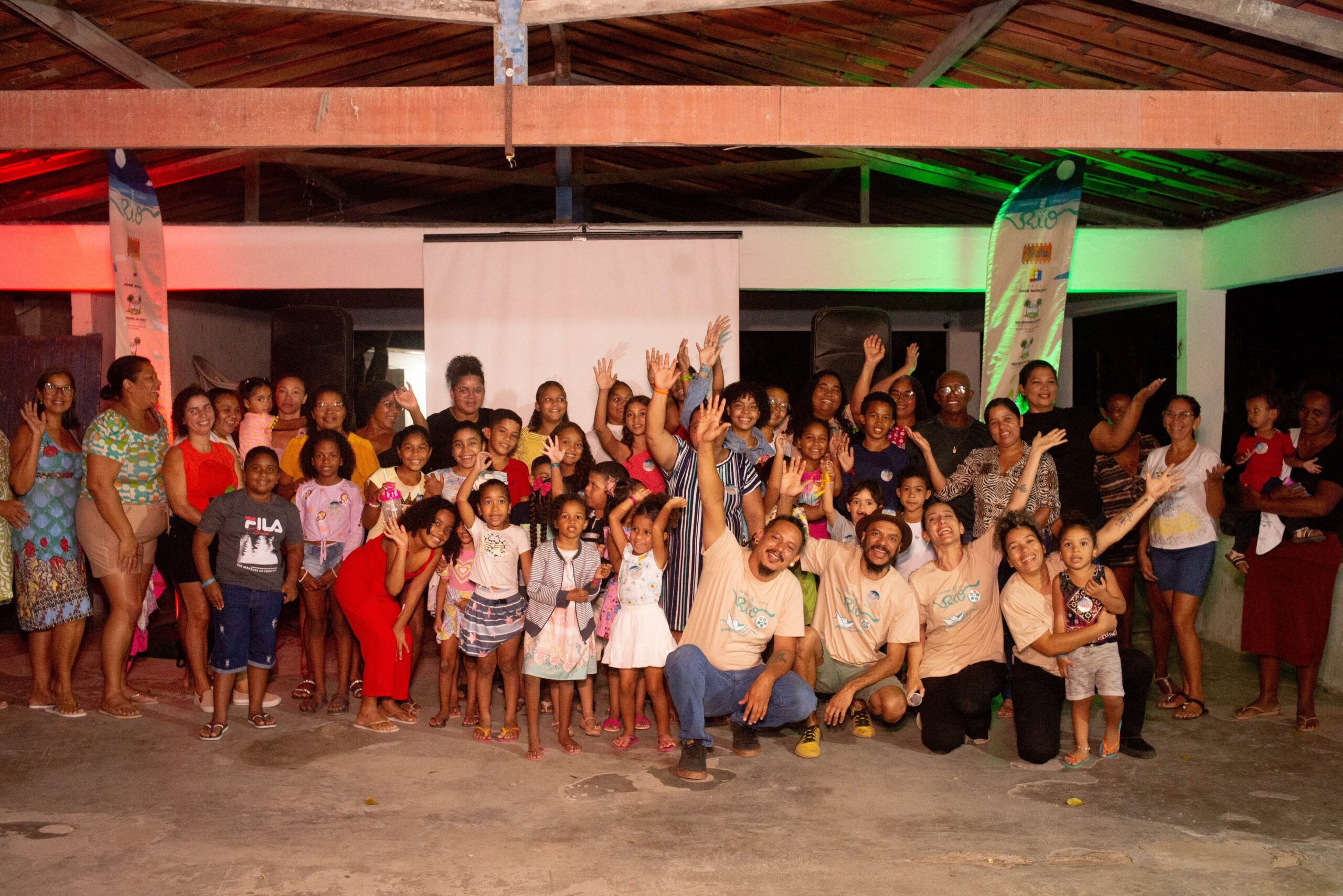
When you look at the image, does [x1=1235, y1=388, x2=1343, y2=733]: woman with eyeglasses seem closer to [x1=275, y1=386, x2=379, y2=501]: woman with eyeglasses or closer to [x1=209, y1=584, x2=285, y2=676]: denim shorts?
[x1=275, y1=386, x2=379, y2=501]: woman with eyeglasses

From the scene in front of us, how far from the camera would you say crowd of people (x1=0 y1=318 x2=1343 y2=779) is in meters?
4.31

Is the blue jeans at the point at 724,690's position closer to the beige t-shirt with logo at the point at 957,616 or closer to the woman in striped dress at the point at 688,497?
the woman in striped dress at the point at 688,497

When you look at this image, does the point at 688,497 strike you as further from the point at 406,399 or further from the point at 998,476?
the point at 406,399

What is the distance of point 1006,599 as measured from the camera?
4375mm

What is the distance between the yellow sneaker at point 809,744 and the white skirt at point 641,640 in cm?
64

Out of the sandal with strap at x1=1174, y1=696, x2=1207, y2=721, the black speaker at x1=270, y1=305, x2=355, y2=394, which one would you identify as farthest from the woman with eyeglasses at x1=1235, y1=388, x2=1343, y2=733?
the black speaker at x1=270, y1=305, x2=355, y2=394

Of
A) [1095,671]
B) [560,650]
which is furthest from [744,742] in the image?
[1095,671]

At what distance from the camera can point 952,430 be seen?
5.29m

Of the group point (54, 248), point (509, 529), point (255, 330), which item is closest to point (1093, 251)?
point (509, 529)

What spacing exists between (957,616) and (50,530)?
13.0ft

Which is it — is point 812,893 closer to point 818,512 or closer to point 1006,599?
point 1006,599

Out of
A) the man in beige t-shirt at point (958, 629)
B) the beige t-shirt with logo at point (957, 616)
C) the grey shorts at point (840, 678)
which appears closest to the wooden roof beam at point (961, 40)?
the man in beige t-shirt at point (958, 629)

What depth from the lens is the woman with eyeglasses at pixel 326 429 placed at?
16.3 feet

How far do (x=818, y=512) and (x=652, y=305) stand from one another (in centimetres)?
212
